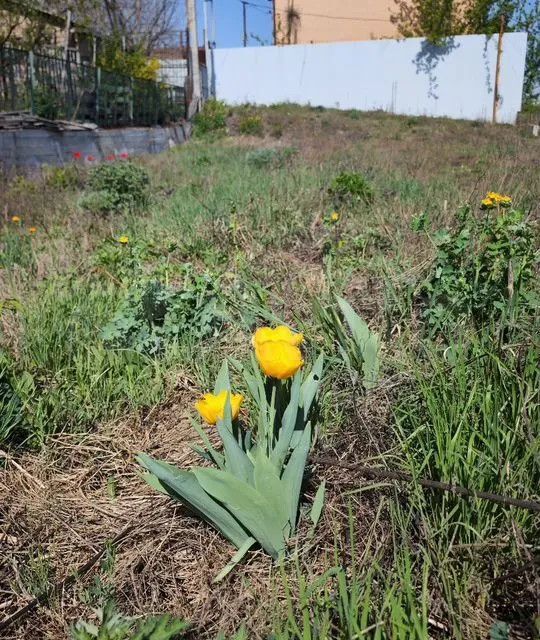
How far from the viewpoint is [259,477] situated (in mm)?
1505

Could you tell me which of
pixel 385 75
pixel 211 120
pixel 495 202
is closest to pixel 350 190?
pixel 495 202

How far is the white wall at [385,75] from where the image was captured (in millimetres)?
22266

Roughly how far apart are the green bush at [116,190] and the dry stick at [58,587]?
169 inches

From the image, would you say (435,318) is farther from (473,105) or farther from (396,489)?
(473,105)

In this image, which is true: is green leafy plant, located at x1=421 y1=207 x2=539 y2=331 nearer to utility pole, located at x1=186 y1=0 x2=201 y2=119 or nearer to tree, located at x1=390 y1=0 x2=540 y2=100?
utility pole, located at x1=186 y1=0 x2=201 y2=119

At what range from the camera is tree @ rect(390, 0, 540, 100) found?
891 inches

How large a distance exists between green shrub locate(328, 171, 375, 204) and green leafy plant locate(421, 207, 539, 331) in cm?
252

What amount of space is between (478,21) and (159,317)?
2524cm

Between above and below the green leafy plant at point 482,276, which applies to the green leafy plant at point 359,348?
below

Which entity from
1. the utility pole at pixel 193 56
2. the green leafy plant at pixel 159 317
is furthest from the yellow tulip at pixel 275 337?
the utility pole at pixel 193 56

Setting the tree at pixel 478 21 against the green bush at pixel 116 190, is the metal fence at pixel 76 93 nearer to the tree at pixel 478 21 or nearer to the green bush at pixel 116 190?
the green bush at pixel 116 190

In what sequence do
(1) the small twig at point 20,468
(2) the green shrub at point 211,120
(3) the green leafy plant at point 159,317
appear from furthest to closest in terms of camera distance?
(2) the green shrub at point 211,120, (3) the green leafy plant at point 159,317, (1) the small twig at point 20,468

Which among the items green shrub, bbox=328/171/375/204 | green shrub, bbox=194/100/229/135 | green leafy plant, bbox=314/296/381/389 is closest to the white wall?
green shrub, bbox=194/100/229/135

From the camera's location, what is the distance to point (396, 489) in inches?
61.9
